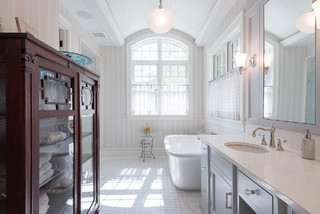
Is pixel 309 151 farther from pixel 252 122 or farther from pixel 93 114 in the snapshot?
pixel 93 114

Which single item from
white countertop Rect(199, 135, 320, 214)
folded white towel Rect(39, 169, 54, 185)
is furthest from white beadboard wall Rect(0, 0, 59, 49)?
white countertop Rect(199, 135, 320, 214)

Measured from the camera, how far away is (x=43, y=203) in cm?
99

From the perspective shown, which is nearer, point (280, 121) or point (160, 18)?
point (280, 121)

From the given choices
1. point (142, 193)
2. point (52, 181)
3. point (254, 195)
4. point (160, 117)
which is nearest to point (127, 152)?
point (160, 117)

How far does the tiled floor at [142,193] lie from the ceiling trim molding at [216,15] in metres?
2.85

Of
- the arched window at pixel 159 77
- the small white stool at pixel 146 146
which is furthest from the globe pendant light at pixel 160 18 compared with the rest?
the small white stool at pixel 146 146

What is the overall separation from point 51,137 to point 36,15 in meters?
1.07

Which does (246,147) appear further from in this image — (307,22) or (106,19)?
(106,19)

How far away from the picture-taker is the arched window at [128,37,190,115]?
173 inches

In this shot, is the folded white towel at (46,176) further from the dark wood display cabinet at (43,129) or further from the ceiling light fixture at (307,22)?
the ceiling light fixture at (307,22)

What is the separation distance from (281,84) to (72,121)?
1.75 metres

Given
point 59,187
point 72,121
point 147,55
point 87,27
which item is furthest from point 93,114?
point 147,55

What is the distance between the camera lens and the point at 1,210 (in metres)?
0.74

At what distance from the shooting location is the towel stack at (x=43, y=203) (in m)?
0.96
